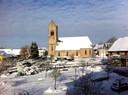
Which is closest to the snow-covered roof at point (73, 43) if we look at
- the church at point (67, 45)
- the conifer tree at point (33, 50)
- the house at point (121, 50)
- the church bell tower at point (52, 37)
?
the church at point (67, 45)

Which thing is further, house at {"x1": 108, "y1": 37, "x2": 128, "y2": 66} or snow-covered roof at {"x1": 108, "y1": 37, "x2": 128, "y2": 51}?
snow-covered roof at {"x1": 108, "y1": 37, "x2": 128, "y2": 51}

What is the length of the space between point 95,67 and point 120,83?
Answer: 531cm

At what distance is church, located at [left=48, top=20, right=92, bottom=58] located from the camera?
2492 centimetres

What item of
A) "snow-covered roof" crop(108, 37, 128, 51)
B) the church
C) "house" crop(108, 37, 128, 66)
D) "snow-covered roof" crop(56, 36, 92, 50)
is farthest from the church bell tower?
"snow-covered roof" crop(108, 37, 128, 51)

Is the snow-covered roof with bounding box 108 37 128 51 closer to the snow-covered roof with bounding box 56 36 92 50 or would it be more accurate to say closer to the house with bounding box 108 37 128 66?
the house with bounding box 108 37 128 66

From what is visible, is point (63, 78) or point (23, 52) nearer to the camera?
point (63, 78)

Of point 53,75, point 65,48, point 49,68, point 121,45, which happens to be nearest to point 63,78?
point 53,75

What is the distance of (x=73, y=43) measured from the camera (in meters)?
25.5

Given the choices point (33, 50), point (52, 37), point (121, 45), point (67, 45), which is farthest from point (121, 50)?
point (52, 37)

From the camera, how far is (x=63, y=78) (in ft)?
43.7

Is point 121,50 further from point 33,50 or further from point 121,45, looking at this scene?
point 33,50

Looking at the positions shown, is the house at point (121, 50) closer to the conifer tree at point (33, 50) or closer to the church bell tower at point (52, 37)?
Answer: the conifer tree at point (33, 50)

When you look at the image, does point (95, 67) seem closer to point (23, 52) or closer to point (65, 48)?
point (65, 48)

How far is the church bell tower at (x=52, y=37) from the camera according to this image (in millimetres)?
25453
